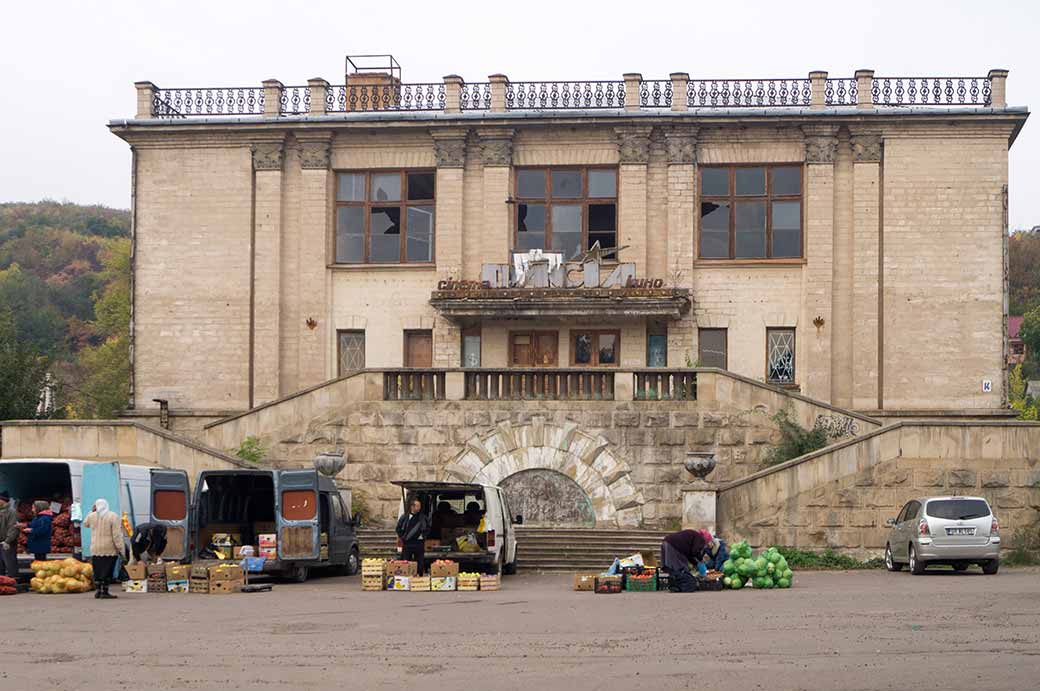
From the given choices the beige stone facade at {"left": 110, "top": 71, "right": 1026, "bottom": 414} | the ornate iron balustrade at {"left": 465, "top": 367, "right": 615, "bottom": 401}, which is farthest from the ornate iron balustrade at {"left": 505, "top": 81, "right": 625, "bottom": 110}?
the ornate iron balustrade at {"left": 465, "top": 367, "right": 615, "bottom": 401}

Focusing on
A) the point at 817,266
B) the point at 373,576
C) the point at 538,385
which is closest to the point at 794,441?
the point at 538,385

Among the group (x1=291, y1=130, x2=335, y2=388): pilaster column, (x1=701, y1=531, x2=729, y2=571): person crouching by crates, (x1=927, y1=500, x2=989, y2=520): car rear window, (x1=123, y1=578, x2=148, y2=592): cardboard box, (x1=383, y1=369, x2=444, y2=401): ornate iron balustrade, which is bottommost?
(x1=123, y1=578, x2=148, y2=592): cardboard box

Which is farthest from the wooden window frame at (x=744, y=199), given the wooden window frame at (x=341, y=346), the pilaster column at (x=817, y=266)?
the wooden window frame at (x=341, y=346)

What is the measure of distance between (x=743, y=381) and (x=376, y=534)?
836 centimetres

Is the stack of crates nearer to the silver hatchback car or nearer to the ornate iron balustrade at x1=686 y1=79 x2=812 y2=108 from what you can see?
the silver hatchback car

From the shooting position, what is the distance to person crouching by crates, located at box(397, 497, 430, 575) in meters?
26.2

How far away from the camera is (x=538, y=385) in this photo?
3522cm

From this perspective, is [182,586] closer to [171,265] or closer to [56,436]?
[56,436]

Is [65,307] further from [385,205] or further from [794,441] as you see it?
[794,441]

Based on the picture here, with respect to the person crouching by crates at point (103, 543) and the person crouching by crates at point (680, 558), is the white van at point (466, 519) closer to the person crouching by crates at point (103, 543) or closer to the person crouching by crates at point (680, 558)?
the person crouching by crates at point (680, 558)

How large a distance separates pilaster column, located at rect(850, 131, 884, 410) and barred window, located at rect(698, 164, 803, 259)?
145cm

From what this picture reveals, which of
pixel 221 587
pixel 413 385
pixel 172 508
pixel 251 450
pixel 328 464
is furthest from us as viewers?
pixel 413 385

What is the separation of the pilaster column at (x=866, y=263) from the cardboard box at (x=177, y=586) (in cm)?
1939

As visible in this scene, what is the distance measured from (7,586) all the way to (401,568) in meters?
5.90
